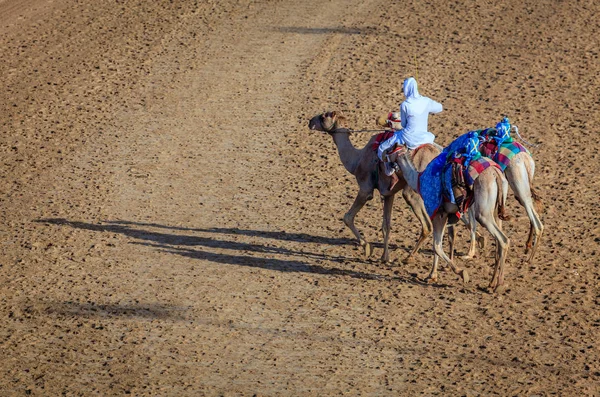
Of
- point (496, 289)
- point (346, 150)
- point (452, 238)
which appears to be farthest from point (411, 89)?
point (496, 289)

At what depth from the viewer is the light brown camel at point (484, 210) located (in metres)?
12.6

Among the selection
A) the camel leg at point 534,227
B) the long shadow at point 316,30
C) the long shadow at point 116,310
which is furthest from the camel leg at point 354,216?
the long shadow at point 316,30

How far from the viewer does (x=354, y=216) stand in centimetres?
1447

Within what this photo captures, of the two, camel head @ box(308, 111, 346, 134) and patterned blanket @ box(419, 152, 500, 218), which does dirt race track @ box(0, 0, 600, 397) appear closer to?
patterned blanket @ box(419, 152, 500, 218)

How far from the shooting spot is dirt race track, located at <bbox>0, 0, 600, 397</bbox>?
11.7 meters

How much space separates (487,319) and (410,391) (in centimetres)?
206

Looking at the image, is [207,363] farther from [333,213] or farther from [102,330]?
[333,213]

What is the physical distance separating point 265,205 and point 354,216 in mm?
2480

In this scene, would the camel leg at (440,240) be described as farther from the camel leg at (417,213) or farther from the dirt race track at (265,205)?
the camel leg at (417,213)

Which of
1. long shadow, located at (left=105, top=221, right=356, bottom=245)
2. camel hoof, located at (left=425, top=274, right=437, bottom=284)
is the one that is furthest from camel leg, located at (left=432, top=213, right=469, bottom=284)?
long shadow, located at (left=105, top=221, right=356, bottom=245)

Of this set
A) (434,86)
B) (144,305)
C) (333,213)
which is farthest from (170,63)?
(144,305)

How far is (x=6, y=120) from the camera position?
20297mm

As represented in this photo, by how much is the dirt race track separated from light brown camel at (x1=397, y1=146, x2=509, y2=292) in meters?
0.36

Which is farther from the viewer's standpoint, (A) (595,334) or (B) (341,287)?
(B) (341,287)
